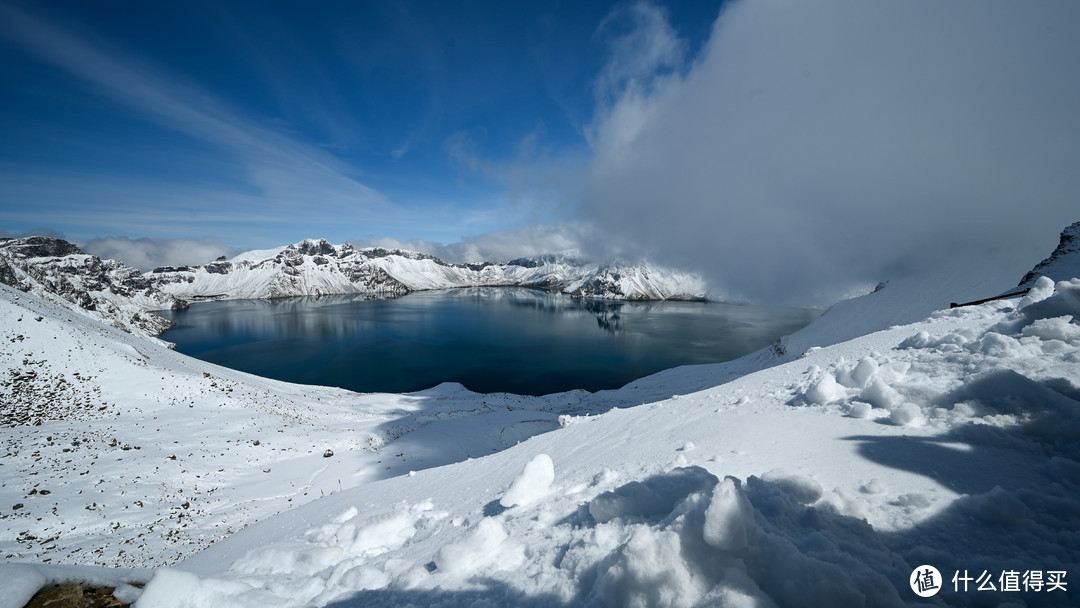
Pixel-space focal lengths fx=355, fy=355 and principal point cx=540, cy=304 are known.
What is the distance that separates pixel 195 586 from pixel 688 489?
15.2 feet

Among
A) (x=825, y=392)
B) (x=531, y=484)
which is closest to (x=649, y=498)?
(x=531, y=484)

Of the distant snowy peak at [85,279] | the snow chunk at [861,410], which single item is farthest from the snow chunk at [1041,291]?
the distant snowy peak at [85,279]

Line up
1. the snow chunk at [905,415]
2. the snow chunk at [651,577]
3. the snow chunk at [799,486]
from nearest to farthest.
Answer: the snow chunk at [651,577], the snow chunk at [799,486], the snow chunk at [905,415]

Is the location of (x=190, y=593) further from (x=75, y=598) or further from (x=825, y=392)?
(x=825, y=392)

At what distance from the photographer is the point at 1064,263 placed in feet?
69.0

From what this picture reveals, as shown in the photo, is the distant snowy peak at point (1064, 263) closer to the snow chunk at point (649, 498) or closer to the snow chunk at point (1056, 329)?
the snow chunk at point (1056, 329)

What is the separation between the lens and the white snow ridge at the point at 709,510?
2.41 metres

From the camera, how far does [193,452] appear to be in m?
15.8

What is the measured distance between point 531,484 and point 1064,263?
3550 cm

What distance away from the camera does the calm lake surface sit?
4834cm

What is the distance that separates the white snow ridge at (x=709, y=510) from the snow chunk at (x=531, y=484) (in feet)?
0.09

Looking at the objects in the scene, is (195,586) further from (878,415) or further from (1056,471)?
(878,415)

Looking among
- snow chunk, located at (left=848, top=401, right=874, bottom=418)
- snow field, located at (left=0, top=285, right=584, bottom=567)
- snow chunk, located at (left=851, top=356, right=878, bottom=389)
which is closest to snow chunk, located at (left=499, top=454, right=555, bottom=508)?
snow chunk, located at (left=848, top=401, right=874, bottom=418)

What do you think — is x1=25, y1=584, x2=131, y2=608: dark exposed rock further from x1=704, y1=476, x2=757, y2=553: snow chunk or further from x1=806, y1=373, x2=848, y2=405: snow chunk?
x1=806, y1=373, x2=848, y2=405: snow chunk
